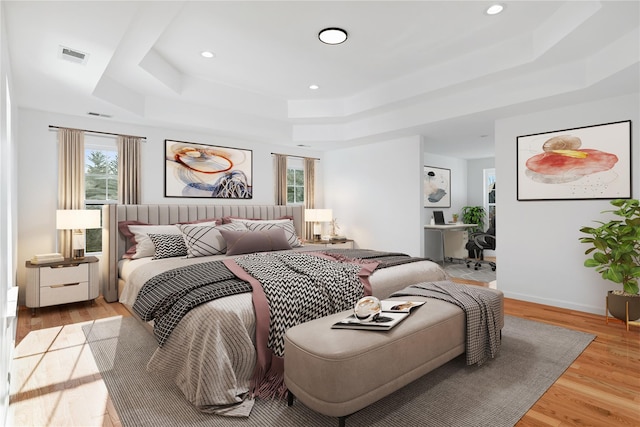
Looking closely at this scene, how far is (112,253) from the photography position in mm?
4137

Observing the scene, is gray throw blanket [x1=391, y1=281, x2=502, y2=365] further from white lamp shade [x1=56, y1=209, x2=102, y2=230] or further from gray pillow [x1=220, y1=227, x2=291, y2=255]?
white lamp shade [x1=56, y1=209, x2=102, y2=230]

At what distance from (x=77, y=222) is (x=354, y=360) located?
3650mm

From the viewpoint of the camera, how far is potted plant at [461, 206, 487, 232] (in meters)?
8.12

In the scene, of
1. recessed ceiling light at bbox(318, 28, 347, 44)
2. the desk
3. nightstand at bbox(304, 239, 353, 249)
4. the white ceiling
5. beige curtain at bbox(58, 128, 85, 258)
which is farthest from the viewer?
the desk

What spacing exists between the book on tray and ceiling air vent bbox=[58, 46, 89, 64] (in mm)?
2752

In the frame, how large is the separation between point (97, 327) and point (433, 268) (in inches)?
132

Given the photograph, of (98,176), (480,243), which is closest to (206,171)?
(98,176)

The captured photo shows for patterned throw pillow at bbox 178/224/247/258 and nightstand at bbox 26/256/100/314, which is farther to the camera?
patterned throw pillow at bbox 178/224/247/258

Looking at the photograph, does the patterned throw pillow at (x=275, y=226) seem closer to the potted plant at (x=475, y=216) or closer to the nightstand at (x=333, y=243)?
the nightstand at (x=333, y=243)

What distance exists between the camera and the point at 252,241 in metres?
3.99

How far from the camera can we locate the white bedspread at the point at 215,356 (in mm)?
1990

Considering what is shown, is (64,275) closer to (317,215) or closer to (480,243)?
(317,215)

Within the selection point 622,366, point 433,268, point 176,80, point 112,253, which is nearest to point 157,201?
point 112,253

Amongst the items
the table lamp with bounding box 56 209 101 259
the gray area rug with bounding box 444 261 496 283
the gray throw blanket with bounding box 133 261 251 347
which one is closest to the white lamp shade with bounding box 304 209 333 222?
the gray area rug with bounding box 444 261 496 283
